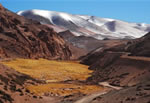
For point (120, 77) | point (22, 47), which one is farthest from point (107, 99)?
point (22, 47)

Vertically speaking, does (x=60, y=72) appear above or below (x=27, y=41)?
below

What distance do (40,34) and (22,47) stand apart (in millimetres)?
15866

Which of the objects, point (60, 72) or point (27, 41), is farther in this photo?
point (27, 41)

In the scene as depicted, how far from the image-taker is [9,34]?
75000mm

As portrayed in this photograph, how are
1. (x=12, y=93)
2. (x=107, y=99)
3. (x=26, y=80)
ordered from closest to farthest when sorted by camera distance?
(x=107, y=99) → (x=12, y=93) → (x=26, y=80)

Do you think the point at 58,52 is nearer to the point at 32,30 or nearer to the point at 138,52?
the point at 32,30

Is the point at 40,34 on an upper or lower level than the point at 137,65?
upper

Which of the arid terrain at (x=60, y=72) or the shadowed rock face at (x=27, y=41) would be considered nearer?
the arid terrain at (x=60, y=72)

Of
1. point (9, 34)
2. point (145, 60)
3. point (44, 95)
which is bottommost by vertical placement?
point (44, 95)

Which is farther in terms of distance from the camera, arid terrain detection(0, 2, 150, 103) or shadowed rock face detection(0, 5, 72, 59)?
shadowed rock face detection(0, 5, 72, 59)

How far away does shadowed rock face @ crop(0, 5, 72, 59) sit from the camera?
72.6 metres

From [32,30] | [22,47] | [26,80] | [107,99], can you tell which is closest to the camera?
[107,99]

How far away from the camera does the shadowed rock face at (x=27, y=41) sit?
72.6 metres

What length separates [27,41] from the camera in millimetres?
78562
